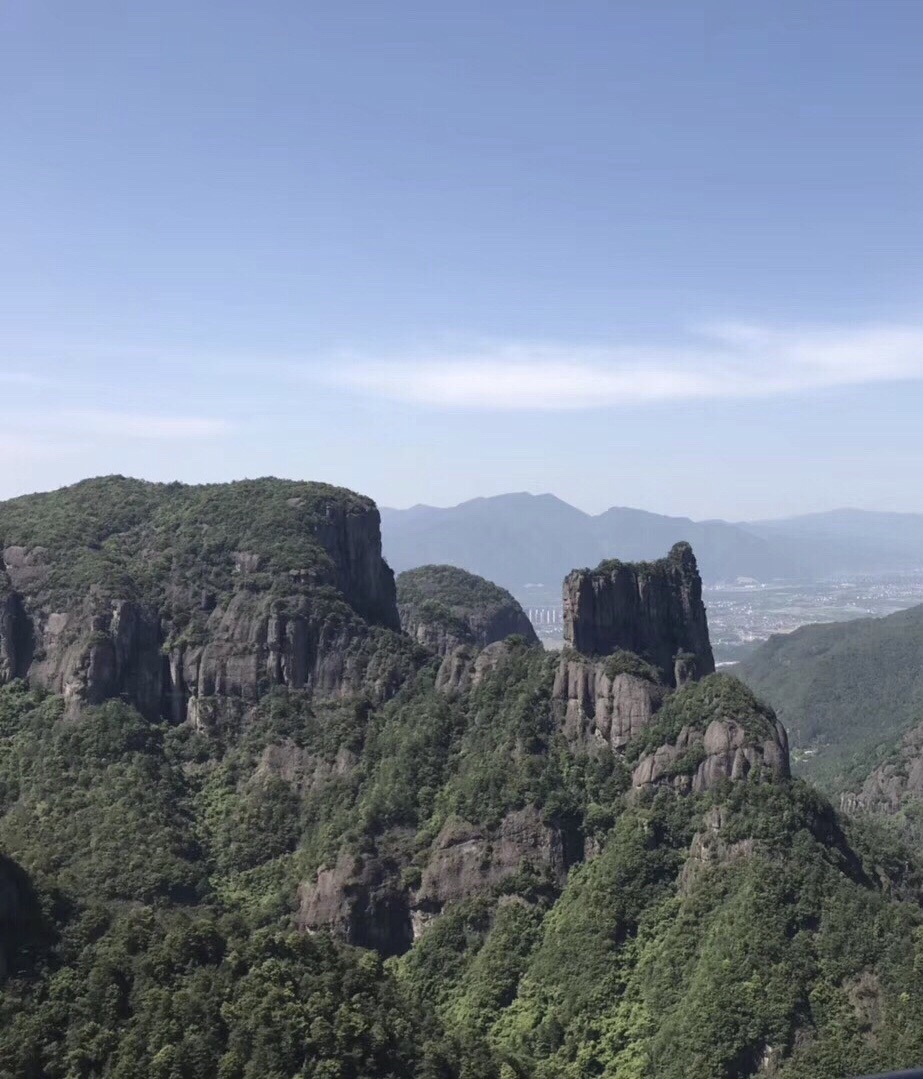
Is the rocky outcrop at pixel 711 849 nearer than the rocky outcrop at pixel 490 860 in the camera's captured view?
Yes

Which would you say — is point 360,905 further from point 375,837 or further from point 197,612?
point 197,612

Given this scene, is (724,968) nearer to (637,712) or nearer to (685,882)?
(685,882)

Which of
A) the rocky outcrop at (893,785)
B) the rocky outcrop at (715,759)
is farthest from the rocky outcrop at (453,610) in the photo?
the rocky outcrop at (715,759)

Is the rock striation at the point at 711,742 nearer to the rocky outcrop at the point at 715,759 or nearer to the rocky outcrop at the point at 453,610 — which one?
the rocky outcrop at the point at 715,759

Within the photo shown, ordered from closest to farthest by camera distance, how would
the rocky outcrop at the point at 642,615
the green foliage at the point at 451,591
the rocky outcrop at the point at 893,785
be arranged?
the rocky outcrop at the point at 642,615 < the rocky outcrop at the point at 893,785 < the green foliage at the point at 451,591

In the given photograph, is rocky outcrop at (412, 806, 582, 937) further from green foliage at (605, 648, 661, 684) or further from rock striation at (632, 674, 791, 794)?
green foliage at (605, 648, 661, 684)

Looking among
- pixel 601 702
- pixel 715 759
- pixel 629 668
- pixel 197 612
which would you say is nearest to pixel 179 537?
pixel 197 612

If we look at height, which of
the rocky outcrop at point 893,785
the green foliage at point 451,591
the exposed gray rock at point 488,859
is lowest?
the rocky outcrop at point 893,785
